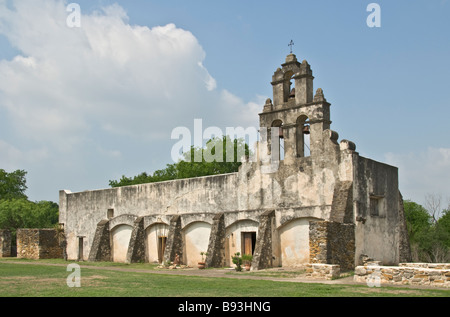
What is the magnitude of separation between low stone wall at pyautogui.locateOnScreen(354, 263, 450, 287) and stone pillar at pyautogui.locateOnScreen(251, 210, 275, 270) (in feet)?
18.4

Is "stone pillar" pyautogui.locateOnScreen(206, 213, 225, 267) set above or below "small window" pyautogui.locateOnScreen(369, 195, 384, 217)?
below

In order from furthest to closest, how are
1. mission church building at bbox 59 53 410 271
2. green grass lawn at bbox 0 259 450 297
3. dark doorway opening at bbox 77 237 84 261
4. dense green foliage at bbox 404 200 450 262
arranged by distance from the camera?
dense green foliage at bbox 404 200 450 262, dark doorway opening at bbox 77 237 84 261, mission church building at bbox 59 53 410 271, green grass lawn at bbox 0 259 450 297

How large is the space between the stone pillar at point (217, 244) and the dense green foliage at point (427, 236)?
38.4 ft

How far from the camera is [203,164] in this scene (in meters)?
44.5

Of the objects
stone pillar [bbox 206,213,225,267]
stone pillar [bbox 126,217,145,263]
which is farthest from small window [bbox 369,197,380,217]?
stone pillar [bbox 126,217,145,263]

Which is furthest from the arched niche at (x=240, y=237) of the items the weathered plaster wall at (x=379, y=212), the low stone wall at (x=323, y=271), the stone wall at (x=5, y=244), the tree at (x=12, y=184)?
the tree at (x=12, y=184)

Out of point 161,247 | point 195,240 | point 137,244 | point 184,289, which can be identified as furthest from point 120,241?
point 184,289

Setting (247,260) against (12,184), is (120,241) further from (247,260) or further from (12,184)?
(12,184)

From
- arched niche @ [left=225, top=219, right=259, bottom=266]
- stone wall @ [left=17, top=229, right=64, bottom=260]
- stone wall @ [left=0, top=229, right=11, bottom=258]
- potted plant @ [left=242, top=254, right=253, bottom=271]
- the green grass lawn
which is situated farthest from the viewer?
stone wall @ [left=0, top=229, right=11, bottom=258]

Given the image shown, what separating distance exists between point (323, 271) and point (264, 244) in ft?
14.4

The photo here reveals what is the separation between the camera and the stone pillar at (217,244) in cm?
2192

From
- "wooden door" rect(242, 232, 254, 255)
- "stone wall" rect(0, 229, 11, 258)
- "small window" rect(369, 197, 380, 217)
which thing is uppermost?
"small window" rect(369, 197, 380, 217)

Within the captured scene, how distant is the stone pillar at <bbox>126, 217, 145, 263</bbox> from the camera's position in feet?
83.8

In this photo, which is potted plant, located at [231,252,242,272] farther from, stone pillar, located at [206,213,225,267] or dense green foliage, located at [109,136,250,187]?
dense green foliage, located at [109,136,250,187]
